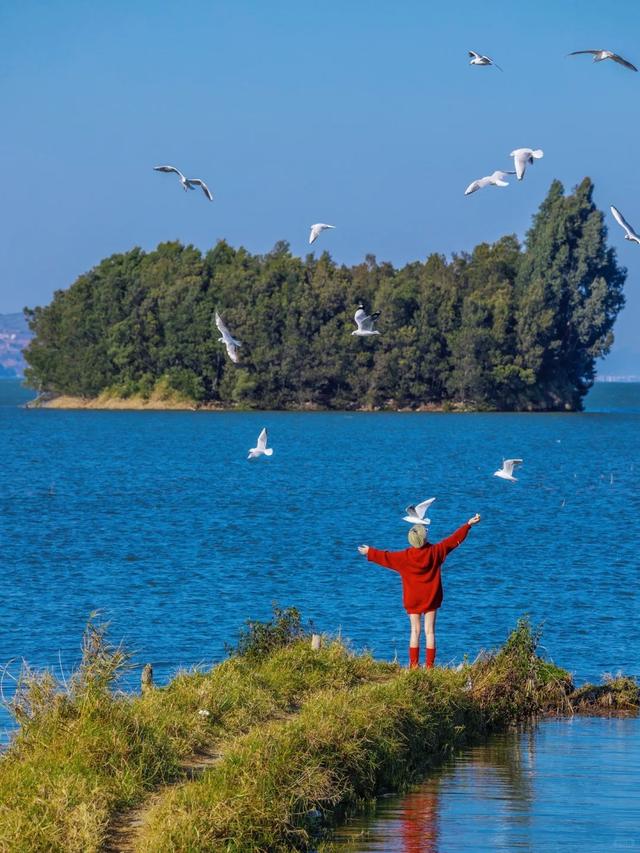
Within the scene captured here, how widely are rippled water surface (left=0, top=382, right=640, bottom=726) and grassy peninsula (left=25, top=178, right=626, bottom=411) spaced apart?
3917 centimetres

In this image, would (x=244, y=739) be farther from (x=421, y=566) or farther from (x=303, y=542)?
(x=303, y=542)

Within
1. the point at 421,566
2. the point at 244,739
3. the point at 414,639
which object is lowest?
the point at 244,739

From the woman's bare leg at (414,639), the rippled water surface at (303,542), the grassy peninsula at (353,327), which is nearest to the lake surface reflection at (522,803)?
the woman's bare leg at (414,639)

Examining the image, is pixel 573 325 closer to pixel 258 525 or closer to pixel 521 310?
pixel 521 310

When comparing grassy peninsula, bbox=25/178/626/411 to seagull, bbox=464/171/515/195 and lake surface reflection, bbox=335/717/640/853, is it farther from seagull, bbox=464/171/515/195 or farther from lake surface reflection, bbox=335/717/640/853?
lake surface reflection, bbox=335/717/640/853

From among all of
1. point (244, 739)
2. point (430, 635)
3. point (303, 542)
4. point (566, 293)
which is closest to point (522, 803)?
point (244, 739)

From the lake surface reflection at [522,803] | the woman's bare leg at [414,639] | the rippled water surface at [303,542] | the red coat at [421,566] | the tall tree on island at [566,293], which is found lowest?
the rippled water surface at [303,542]

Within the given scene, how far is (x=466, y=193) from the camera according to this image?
27781 mm

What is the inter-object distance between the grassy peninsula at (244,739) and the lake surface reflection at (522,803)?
0.28 metres

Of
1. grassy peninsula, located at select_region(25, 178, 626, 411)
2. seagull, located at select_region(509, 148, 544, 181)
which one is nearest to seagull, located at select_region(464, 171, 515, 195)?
seagull, located at select_region(509, 148, 544, 181)

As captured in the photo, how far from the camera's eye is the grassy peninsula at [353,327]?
477 feet

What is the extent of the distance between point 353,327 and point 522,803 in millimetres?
135243

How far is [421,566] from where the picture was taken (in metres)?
16.7

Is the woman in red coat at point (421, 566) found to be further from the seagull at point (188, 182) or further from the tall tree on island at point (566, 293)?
the tall tree on island at point (566, 293)
